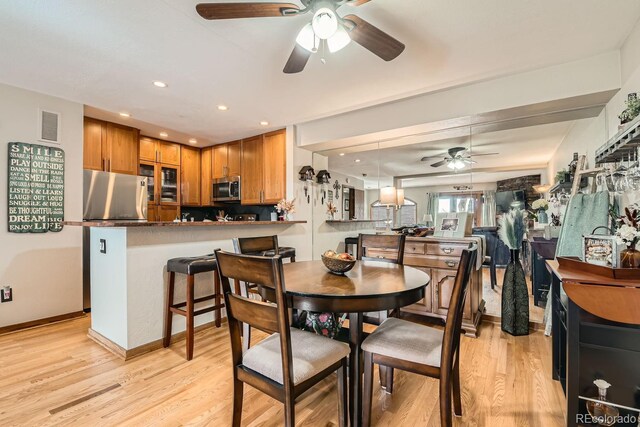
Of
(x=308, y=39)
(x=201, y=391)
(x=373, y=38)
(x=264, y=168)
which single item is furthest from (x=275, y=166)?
(x=201, y=391)

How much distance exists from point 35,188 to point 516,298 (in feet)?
16.4

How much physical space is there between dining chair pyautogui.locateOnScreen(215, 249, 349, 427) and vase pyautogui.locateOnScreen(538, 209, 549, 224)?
9.32ft

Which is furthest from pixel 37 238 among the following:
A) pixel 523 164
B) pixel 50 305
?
pixel 523 164

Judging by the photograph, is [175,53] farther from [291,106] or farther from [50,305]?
[50,305]

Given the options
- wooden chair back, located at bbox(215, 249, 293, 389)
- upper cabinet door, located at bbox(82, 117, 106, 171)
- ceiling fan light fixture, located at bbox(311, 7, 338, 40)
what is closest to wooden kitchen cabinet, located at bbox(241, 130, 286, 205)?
upper cabinet door, located at bbox(82, 117, 106, 171)

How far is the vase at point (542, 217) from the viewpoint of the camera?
318cm

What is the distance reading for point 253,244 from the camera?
2.58m

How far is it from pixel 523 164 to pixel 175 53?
11.5ft

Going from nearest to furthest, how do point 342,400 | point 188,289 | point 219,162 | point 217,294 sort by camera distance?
point 342,400, point 188,289, point 217,294, point 219,162

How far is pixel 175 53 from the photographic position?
236 centimetres

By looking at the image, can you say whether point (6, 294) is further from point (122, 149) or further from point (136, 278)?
point (122, 149)

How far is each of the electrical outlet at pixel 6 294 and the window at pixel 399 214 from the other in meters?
4.09

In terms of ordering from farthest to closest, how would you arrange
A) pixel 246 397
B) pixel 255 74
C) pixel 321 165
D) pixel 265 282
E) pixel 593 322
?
1. pixel 321 165
2. pixel 255 74
3. pixel 246 397
4. pixel 593 322
5. pixel 265 282

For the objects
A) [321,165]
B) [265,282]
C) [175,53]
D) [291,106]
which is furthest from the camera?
[321,165]
